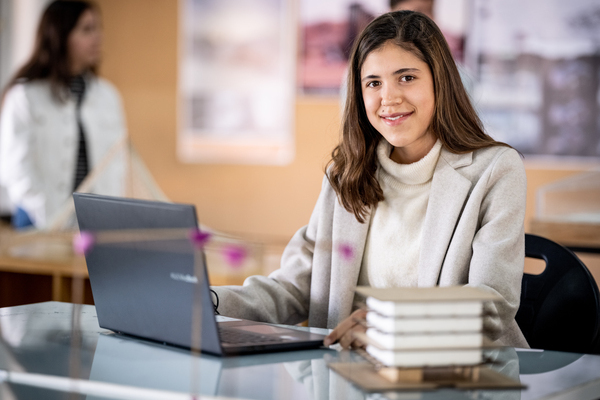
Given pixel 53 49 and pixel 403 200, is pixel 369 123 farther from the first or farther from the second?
pixel 53 49

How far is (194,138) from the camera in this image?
482 cm

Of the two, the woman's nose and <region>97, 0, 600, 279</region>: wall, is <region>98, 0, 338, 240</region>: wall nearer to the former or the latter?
<region>97, 0, 600, 279</region>: wall

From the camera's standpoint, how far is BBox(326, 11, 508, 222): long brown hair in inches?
59.1

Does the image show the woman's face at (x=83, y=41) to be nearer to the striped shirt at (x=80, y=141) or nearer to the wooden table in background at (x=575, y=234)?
the striped shirt at (x=80, y=141)

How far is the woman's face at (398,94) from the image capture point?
150 centimetres

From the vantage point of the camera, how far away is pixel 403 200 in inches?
62.1

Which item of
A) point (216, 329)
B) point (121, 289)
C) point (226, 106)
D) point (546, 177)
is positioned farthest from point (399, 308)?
point (226, 106)

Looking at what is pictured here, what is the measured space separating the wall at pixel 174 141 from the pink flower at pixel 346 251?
9.44 ft

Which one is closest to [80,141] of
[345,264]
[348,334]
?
[345,264]

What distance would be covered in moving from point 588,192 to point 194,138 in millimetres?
2540

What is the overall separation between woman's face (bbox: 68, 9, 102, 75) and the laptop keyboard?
8.03ft

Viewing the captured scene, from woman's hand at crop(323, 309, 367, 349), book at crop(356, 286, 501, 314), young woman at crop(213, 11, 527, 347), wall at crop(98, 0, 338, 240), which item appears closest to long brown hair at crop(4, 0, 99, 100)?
wall at crop(98, 0, 338, 240)

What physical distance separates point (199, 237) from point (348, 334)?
1.07ft

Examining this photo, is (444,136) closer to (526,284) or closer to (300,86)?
(526,284)
